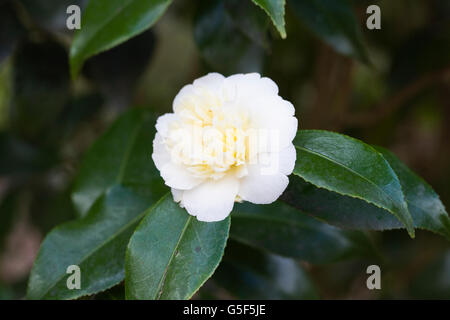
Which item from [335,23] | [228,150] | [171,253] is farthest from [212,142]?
[335,23]


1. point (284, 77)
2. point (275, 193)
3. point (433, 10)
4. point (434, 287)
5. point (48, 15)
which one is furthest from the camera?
point (284, 77)

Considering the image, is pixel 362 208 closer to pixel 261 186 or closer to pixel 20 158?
pixel 261 186

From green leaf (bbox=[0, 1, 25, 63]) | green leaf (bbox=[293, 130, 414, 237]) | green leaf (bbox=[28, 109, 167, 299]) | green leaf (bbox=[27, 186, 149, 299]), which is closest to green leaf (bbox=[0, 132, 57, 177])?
green leaf (bbox=[0, 1, 25, 63])

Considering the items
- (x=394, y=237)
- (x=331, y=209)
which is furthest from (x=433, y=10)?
(x=331, y=209)

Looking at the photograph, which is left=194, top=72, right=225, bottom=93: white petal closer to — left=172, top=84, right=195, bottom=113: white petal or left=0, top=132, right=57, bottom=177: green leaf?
left=172, top=84, right=195, bottom=113: white petal

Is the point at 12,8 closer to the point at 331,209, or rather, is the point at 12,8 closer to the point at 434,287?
the point at 331,209

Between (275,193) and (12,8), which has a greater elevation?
(12,8)

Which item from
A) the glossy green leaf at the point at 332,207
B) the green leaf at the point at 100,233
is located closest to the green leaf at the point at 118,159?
the green leaf at the point at 100,233
